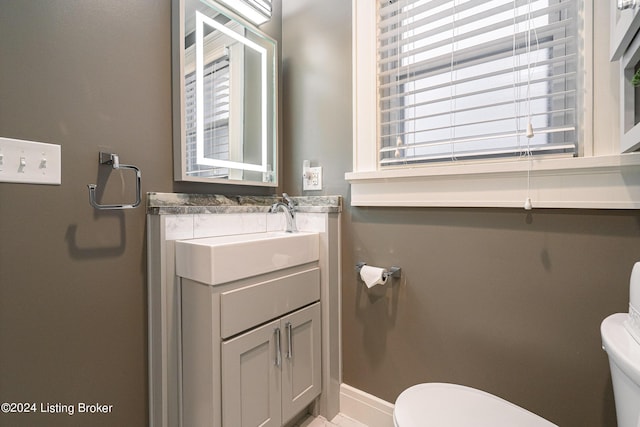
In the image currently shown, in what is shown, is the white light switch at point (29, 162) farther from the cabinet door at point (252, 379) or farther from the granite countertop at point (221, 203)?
the cabinet door at point (252, 379)

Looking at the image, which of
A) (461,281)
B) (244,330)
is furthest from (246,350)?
(461,281)

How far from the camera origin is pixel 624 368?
57 cm

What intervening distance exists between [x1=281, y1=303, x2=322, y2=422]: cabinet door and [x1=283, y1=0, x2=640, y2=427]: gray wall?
19 centimetres

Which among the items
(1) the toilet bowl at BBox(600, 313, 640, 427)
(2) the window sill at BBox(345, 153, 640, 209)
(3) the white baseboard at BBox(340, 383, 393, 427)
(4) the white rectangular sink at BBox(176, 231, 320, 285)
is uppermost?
(2) the window sill at BBox(345, 153, 640, 209)

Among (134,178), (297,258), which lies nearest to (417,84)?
(297,258)

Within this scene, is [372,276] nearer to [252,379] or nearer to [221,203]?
[252,379]

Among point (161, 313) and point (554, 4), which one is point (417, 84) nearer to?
point (554, 4)

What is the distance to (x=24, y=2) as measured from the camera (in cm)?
89

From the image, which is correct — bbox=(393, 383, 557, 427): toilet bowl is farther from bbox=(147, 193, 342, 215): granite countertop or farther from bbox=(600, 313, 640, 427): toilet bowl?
bbox=(147, 193, 342, 215): granite countertop

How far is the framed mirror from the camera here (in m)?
1.23

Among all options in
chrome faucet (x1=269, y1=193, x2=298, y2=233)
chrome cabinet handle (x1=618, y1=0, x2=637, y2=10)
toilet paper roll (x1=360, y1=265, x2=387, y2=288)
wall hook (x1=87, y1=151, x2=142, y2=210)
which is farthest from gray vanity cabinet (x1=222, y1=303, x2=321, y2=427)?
chrome cabinet handle (x1=618, y1=0, x2=637, y2=10)

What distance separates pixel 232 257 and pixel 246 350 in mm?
355

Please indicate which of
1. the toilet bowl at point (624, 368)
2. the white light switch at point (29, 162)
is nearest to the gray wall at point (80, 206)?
the white light switch at point (29, 162)

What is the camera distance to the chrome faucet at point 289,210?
1.54 meters
